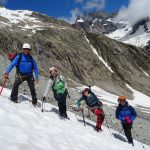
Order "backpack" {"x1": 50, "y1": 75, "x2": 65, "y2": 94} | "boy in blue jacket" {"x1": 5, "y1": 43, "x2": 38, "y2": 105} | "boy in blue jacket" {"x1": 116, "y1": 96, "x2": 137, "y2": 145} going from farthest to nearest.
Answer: "boy in blue jacket" {"x1": 116, "y1": 96, "x2": 137, "y2": 145} → "backpack" {"x1": 50, "y1": 75, "x2": 65, "y2": 94} → "boy in blue jacket" {"x1": 5, "y1": 43, "x2": 38, "y2": 105}

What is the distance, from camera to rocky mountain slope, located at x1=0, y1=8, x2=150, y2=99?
84750mm

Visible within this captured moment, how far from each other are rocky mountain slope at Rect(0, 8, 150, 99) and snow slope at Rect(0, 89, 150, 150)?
2056 inches

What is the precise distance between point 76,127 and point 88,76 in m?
79.4

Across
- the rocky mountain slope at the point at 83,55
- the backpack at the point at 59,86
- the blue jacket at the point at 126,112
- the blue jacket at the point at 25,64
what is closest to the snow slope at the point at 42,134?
the backpack at the point at 59,86

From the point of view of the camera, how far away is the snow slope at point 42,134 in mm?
9016

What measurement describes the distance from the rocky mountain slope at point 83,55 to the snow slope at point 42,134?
52.2 meters

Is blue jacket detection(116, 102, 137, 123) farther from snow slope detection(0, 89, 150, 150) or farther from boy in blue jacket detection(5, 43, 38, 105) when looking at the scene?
boy in blue jacket detection(5, 43, 38, 105)

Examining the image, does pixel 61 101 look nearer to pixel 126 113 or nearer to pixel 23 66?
pixel 23 66

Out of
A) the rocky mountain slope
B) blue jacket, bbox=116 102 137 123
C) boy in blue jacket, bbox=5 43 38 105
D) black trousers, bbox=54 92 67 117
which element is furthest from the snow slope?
the rocky mountain slope

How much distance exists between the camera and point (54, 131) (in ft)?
40.3

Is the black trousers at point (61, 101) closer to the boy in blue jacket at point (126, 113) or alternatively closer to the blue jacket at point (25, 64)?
the blue jacket at point (25, 64)

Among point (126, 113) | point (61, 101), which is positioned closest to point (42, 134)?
point (61, 101)

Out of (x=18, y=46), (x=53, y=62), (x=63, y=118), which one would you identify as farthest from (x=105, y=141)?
(x=53, y=62)

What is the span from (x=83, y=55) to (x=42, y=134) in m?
93.7
